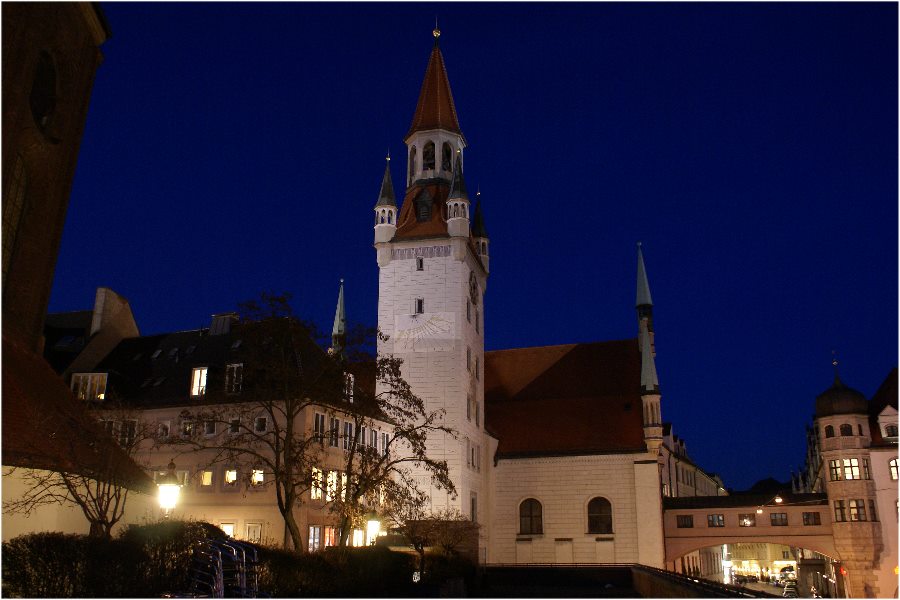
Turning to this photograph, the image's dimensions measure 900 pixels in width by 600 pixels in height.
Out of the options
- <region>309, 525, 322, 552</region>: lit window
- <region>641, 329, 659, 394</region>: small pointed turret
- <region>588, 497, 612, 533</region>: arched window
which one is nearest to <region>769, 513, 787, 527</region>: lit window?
<region>588, 497, 612, 533</region>: arched window

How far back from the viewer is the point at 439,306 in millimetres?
57250

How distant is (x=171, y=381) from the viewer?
46.0 m

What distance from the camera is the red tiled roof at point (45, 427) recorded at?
2305 cm

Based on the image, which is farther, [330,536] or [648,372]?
[648,372]

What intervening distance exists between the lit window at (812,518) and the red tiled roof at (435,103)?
3752cm

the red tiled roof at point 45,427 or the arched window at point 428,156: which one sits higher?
the arched window at point 428,156

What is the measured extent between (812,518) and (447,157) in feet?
120

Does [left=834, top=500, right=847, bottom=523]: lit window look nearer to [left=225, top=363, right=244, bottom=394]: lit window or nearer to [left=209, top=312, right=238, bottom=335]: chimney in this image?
[left=225, top=363, right=244, bottom=394]: lit window

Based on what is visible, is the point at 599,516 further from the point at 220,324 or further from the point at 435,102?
the point at 435,102

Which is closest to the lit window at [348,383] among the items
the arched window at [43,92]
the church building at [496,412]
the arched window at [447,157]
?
the arched window at [43,92]

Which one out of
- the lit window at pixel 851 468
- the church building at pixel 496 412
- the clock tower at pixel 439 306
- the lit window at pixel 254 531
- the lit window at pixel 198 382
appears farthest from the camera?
the church building at pixel 496 412

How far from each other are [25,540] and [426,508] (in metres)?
36.4

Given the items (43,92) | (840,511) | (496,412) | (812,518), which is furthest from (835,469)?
(43,92)

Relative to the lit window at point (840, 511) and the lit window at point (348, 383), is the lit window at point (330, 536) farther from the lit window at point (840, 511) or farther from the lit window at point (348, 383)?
the lit window at point (840, 511)
